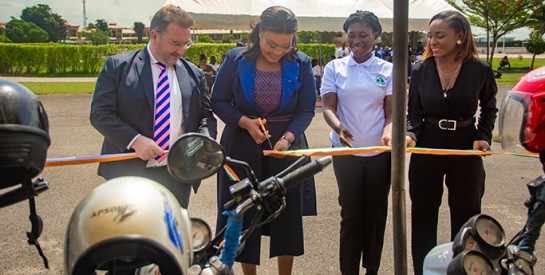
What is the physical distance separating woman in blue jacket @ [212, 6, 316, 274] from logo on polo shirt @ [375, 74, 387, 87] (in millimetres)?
480

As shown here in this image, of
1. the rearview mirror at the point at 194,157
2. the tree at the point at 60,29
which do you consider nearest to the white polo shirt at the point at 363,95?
the rearview mirror at the point at 194,157

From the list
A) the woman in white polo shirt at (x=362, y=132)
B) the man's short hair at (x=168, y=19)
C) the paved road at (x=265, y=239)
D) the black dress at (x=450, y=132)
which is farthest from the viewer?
the paved road at (x=265, y=239)

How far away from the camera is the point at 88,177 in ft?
22.5

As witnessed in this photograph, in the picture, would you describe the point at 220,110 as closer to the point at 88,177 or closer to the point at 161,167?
the point at 161,167

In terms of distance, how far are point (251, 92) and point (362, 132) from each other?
0.87 metres

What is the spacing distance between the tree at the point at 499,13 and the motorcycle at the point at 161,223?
26.2m

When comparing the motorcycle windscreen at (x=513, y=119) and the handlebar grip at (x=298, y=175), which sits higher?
the motorcycle windscreen at (x=513, y=119)

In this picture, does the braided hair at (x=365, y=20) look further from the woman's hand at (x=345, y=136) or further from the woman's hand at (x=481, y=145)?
the woman's hand at (x=481, y=145)

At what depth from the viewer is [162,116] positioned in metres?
3.17

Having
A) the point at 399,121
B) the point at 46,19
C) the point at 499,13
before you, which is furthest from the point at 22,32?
the point at 399,121

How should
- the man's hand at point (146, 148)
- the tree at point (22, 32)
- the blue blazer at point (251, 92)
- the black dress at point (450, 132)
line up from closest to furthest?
the man's hand at point (146, 148), the blue blazer at point (251, 92), the black dress at point (450, 132), the tree at point (22, 32)

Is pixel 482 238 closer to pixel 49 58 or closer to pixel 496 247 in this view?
pixel 496 247

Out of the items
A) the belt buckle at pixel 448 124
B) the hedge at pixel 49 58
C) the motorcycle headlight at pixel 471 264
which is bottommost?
the motorcycle headlight at pixel 471 264

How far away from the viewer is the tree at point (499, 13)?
25.7 metres
